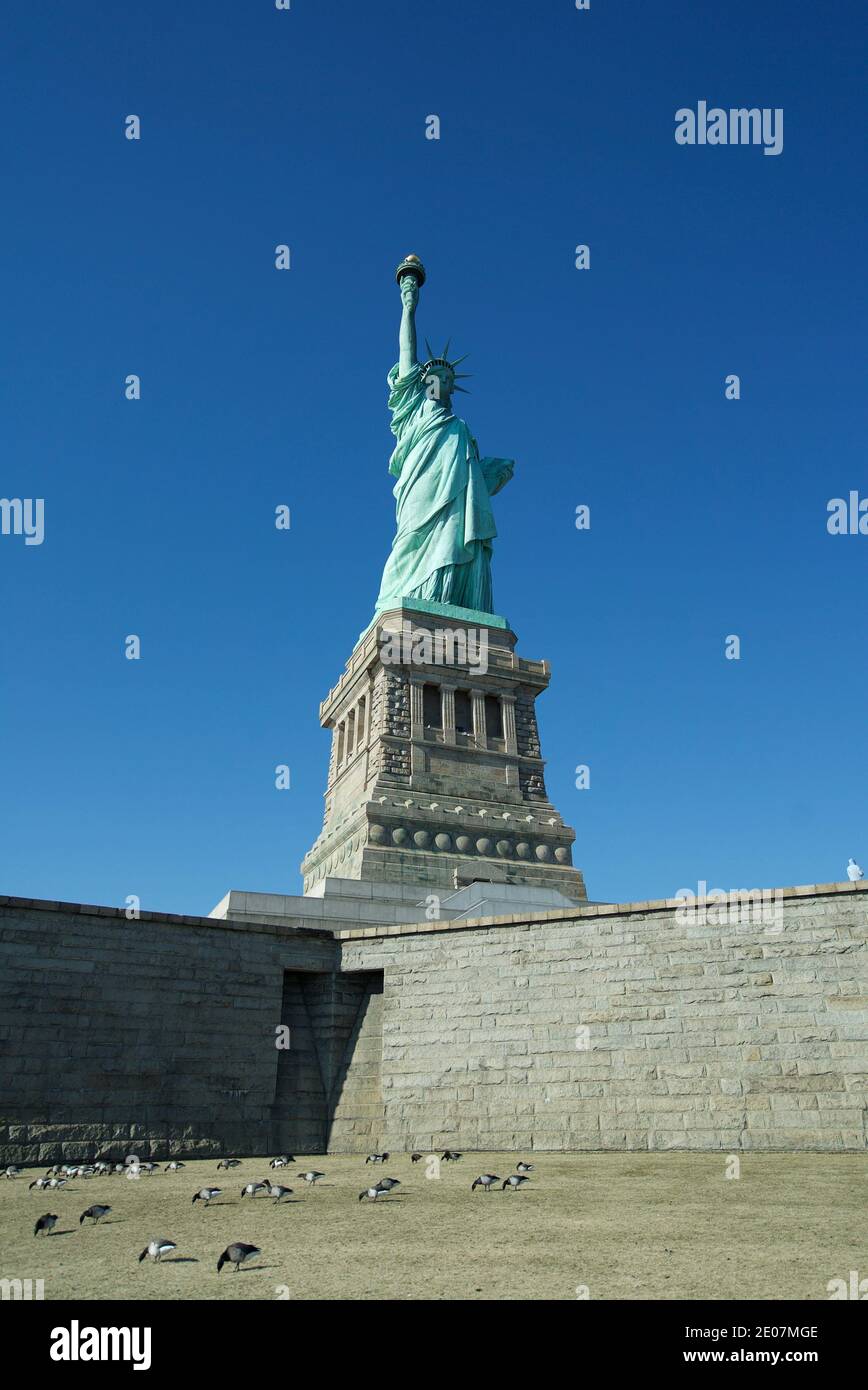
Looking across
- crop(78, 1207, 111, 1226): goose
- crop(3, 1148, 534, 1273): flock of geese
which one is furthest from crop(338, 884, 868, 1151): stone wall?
crop(78, 1207, 111, 1226): goose

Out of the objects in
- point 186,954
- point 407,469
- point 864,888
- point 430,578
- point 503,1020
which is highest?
point 407,469

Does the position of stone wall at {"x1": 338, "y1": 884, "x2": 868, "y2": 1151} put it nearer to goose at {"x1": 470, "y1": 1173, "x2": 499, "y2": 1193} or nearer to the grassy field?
the grassy field

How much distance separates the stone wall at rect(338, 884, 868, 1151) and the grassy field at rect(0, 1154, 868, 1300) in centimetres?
125

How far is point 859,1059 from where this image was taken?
1332 cm

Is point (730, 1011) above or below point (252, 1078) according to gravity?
above

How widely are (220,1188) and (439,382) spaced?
3754 centimetres

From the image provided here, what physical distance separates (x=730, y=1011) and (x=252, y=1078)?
8233 millimetres

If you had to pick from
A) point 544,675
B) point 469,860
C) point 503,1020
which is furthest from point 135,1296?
point 544,675

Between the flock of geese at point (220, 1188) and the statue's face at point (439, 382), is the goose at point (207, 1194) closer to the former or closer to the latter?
the flock of geese at point (220, 1188)

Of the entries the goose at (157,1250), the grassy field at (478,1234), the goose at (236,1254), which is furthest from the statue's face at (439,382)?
the goose at (236,1254)

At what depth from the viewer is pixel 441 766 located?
32.4 meters

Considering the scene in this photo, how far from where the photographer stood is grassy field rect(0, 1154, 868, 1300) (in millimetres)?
6293
